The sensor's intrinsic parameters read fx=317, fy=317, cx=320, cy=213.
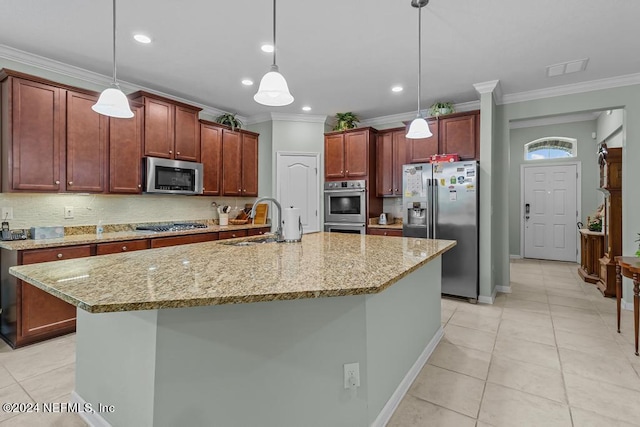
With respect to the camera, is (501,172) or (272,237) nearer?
(272,237)

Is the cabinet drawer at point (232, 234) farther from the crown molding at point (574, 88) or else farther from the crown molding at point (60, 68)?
the crown molding at point (574, 88)

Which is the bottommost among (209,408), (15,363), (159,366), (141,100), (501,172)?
(15,363)

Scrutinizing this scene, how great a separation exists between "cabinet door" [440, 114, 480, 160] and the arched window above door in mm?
3380

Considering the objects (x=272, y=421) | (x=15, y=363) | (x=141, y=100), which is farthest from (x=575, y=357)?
(x=141, y=100)

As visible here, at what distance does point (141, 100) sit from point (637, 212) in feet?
18.5

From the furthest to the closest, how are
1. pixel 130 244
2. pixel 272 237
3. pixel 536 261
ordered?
pixel 536 261, pixel 130 244, pixel 272 237

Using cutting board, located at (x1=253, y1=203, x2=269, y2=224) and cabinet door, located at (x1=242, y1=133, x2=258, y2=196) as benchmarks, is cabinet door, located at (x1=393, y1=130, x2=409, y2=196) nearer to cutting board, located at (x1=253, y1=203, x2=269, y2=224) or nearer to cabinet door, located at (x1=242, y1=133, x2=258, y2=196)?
cutting board, located at (x1=253, y1=203, x2=269, y2=224)

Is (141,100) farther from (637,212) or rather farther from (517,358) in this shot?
(637,212)

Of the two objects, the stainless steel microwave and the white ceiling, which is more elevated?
the white ceiling

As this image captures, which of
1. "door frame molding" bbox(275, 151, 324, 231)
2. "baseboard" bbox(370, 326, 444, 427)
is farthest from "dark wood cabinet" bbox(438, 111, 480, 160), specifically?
Result: "baseboard" bbox(370, 326, 444, 427)

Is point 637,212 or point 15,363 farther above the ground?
point 637,212

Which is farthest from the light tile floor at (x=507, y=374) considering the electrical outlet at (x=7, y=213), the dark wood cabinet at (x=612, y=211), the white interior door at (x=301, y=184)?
the white interior door at (x=301, y=184)

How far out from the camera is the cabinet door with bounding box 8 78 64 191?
2.70m

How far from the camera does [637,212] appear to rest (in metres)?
3.51
